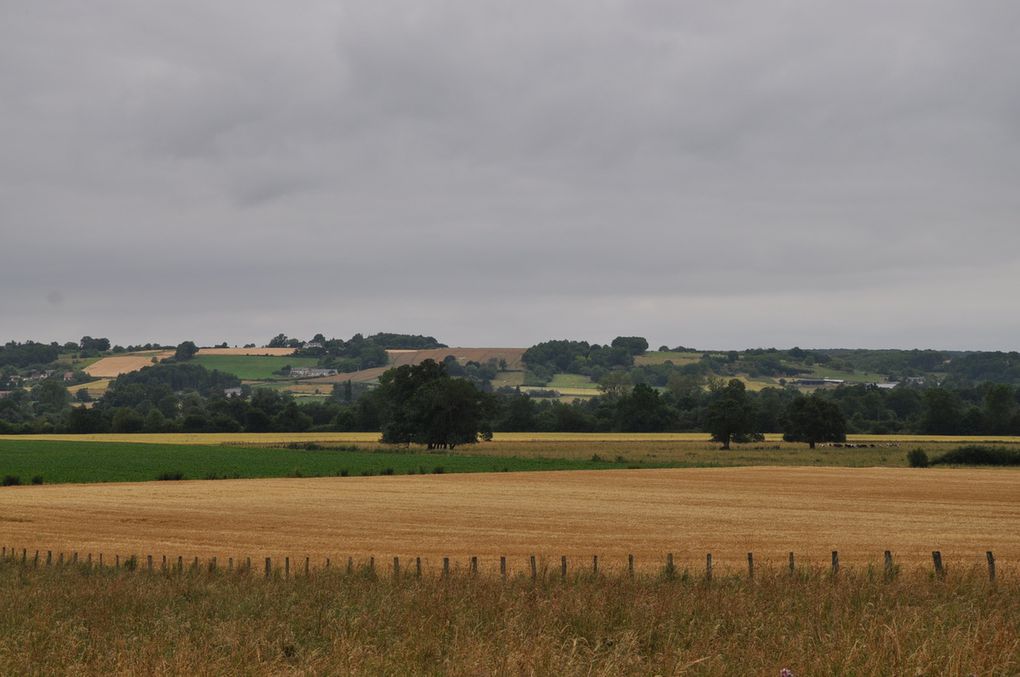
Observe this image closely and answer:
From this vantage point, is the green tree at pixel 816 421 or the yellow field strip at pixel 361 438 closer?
the green tree at pixel 816 421

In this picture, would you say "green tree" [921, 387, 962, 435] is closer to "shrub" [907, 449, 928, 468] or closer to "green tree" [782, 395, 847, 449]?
"green tree" [782, 395, 847, 449]

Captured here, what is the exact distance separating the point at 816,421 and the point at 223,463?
2316 inches

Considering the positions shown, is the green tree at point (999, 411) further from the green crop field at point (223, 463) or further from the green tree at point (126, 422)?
the green tree at point (126, 422)

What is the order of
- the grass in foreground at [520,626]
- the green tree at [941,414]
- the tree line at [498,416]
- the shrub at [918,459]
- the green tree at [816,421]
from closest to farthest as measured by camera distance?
the grass in foreground at [520,626] → the shrub at [918,459] → the tree line at [498,416] → the green tree at [816,421] → the green tree at [941,414]

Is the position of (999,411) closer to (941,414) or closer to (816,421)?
(941,414)

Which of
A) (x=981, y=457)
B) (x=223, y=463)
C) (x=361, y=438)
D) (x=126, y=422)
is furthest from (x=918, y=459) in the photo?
(x=126, y=422)

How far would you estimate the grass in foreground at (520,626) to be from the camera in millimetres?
9805

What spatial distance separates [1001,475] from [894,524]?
3323cm

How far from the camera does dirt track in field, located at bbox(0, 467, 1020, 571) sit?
3072cm

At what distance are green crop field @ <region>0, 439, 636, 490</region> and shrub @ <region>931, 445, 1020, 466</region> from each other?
72.6 ft

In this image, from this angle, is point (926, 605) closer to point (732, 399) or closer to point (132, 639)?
point (132, 639)

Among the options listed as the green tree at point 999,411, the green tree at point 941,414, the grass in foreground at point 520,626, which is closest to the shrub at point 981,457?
the green tree at point 999,411

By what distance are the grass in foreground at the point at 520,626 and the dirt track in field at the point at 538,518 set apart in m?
7.53

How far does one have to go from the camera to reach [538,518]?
136ft
